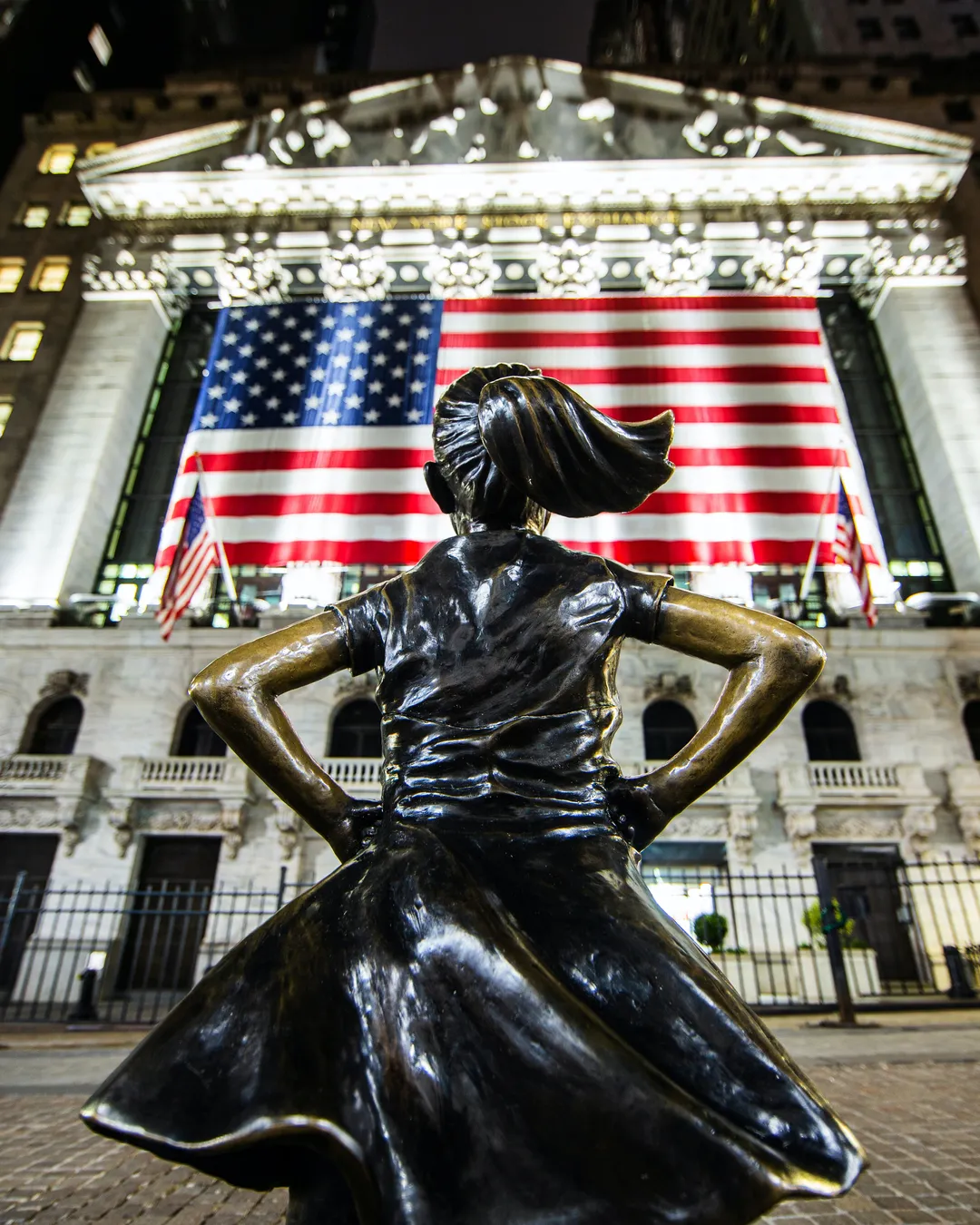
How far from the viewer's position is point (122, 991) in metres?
14.1

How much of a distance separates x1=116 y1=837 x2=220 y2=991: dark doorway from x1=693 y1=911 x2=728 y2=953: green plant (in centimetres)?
913

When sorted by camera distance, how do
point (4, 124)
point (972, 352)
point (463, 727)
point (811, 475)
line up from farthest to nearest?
point (4, 124) < point (972, 352) < point (811, 475) < point (463, 727)

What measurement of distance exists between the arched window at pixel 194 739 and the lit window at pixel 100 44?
35.5 m

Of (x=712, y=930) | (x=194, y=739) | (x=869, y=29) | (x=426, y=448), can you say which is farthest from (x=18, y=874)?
(x=869, y=29)

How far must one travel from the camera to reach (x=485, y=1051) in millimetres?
965

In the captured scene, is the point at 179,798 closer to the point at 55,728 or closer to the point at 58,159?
the point at 55,728

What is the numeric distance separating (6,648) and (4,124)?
934 inches

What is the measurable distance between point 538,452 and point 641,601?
38 centimetres

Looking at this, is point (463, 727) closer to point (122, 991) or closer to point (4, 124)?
point (122, 991)

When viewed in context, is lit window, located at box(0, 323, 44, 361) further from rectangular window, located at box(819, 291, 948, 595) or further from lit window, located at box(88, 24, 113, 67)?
rectangular window, located at box(819, 291, 948, 595)

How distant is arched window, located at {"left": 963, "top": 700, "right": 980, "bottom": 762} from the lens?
16.5 metres

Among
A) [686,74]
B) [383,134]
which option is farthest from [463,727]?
[686,74]

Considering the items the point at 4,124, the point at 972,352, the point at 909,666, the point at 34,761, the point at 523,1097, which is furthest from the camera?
the point at 4,124

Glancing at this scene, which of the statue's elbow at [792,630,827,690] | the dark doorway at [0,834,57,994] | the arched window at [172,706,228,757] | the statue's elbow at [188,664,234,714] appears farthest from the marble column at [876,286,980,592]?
the dark doorway at [0,834,57,994]
